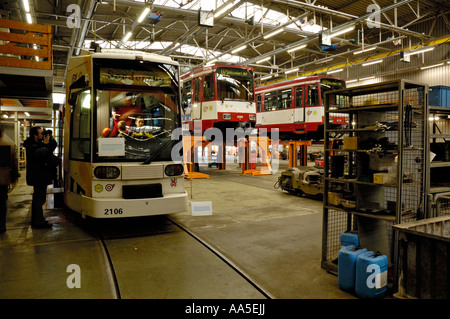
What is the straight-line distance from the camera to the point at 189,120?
557 inches

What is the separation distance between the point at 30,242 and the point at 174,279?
280cm

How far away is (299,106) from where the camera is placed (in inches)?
582

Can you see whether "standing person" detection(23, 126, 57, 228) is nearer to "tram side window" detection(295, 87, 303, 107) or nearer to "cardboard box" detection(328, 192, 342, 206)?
"cardboard box" detection(328, 192, 342, 206)

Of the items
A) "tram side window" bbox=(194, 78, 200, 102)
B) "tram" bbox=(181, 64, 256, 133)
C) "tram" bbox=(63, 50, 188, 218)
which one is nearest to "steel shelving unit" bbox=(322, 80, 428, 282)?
"tram" bbox=(63, 50, 188, 218)

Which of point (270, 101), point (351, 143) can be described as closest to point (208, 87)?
point (270, 101)

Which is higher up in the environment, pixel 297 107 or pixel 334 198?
pixel 297 107

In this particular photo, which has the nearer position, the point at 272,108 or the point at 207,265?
the point at 207,265

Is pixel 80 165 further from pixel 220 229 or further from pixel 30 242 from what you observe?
pixel 220 229

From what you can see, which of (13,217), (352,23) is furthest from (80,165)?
(352,23)

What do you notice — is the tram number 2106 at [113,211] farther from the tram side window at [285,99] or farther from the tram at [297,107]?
the tram side window at [285,99]

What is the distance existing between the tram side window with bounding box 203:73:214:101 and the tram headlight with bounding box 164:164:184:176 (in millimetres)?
7281

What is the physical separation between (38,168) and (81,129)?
3.29 feet

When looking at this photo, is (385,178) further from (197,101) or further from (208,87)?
(197,101)

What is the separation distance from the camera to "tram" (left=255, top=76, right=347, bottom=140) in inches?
552
